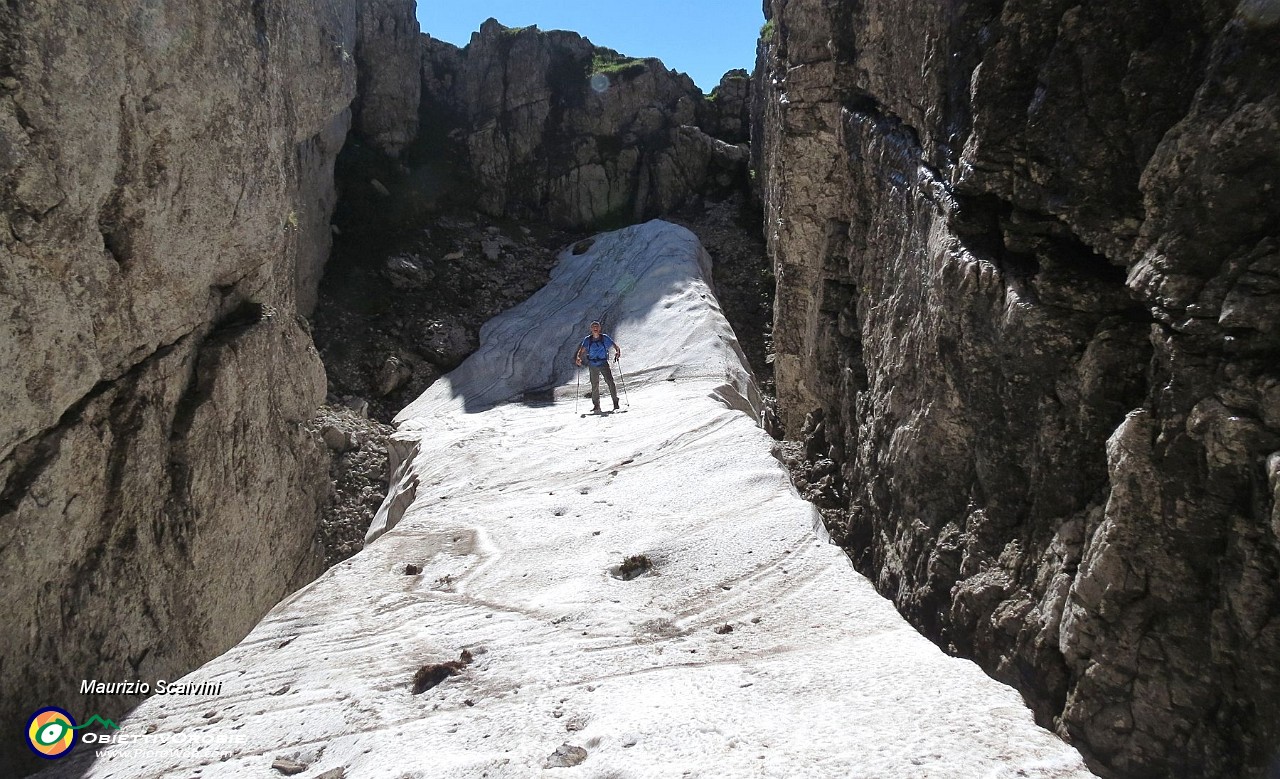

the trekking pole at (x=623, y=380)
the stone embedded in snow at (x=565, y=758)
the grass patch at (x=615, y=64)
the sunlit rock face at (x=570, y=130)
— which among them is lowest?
the stone embedded in snow at (x=565, y=758)

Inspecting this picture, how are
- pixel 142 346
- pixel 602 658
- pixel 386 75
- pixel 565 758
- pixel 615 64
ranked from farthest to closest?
pixel 615 64 → pixel 386 75 → pixel 142 346 → pixel 602 658 → pixel 565 758

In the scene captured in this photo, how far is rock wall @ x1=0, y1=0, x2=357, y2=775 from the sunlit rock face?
17.5 m

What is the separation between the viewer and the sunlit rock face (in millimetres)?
27969

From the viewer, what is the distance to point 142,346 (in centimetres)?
736

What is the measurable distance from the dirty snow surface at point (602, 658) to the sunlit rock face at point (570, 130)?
716 inches

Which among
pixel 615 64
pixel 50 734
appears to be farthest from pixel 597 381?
pixel 615 64

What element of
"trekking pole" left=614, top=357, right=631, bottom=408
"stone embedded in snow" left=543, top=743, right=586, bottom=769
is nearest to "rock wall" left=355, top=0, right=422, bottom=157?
"trekking pole" left=614, top=357, right=631, bottom=408

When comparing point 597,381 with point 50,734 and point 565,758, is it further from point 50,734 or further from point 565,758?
point 565,758

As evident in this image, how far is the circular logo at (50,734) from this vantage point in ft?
18.9

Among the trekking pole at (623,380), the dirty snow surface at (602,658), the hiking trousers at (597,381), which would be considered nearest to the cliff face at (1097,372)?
the dirty snow surface at (602,658)

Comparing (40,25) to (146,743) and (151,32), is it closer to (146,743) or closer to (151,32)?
(151,32)

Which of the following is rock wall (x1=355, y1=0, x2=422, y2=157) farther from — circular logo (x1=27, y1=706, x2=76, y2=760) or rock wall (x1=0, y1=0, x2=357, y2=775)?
circular logo (x1=27, y1=706, x2=76, y2=760)

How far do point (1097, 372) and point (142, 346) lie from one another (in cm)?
743

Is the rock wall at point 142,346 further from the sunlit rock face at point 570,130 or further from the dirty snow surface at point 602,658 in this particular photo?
the sunlit rock face at point 570,130
